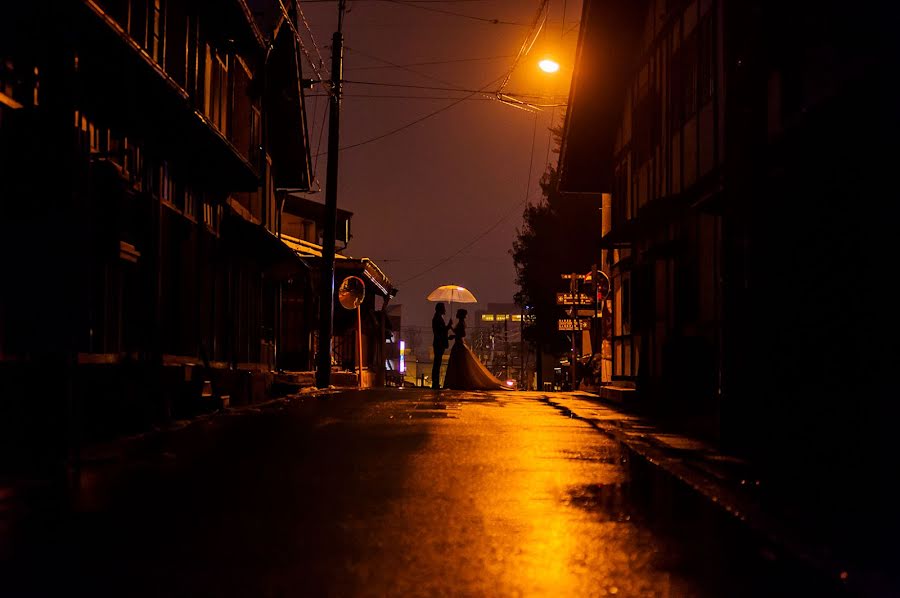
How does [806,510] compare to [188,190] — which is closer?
[806,510]

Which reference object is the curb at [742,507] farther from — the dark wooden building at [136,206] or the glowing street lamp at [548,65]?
the glowing street lamp at [548,65]

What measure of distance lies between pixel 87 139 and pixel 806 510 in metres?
9.56

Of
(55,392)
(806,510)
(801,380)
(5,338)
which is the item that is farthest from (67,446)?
(801,380)

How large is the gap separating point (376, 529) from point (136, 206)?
31.9 feet

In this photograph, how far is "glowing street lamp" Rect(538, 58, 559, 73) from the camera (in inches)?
870

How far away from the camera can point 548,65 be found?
22.2 m

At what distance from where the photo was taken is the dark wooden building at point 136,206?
8281mm

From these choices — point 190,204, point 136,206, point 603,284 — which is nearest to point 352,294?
point 603,284

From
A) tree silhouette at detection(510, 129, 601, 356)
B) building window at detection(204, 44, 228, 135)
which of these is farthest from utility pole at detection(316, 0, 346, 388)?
A: tree silhouette at detection(510, 129, 601, 356)

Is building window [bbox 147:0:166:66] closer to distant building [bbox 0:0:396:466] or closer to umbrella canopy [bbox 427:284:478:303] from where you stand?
distant building [bbox 0:0:396:466]

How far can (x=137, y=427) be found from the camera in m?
12.9

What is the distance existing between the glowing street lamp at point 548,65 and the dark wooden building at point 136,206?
19.6 ft

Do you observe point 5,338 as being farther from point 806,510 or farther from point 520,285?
point 520,285

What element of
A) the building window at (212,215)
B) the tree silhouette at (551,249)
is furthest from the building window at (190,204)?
the tree silhouette at (551,249)
